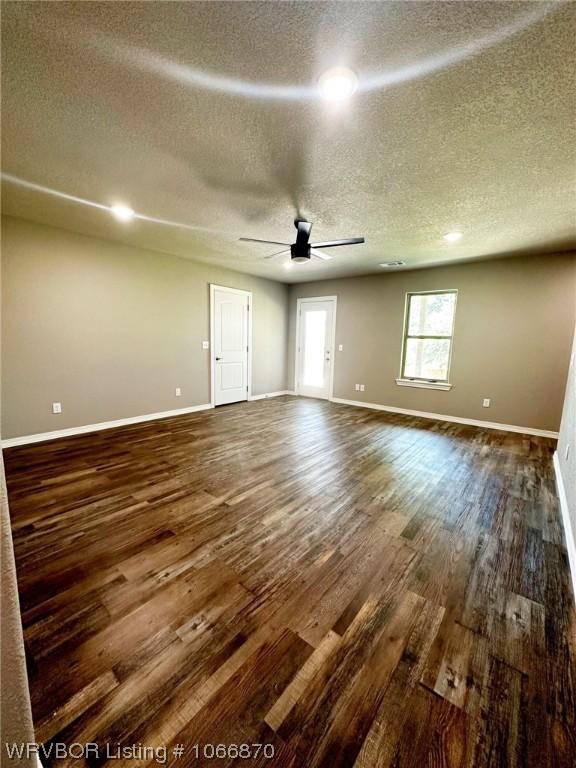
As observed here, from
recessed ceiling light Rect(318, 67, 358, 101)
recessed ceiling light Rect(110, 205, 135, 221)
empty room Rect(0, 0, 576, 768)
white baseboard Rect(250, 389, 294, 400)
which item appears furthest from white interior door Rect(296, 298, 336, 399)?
recessed ceiling light Rect(318, 67, 358, 101)

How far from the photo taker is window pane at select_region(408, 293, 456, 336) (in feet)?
16.3

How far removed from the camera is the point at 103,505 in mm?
2303

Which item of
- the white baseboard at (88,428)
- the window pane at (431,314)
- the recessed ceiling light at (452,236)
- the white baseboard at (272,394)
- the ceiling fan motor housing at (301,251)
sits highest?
the recessed ceiling light at (452,236)

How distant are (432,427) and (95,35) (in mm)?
5039

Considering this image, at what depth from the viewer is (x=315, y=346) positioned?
6520 millimetres

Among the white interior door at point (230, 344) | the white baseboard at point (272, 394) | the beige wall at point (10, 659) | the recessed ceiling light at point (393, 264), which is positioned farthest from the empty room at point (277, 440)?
the white baseboard at point (272, 394)

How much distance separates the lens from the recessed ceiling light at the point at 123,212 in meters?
2.94

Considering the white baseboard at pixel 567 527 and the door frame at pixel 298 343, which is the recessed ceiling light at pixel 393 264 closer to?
the door frame at pixel 298 343

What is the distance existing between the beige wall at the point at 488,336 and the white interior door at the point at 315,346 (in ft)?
1.72

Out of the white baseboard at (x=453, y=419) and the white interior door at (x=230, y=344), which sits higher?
the white interior door at (x=230, y=344)

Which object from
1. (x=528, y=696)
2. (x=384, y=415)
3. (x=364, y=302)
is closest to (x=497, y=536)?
(x=528, y=696)

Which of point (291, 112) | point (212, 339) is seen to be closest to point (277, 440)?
point (212, 339)

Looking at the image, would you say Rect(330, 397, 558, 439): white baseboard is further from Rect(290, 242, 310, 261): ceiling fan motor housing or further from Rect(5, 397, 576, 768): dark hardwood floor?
Rect(290, 242, 310, 261): ceiling fan motor housing

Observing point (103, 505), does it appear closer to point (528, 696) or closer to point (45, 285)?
point (528, 696)
